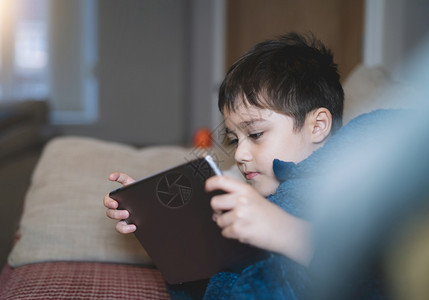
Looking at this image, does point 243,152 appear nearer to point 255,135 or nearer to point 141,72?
point 255,135

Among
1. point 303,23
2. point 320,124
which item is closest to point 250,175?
point 320,124

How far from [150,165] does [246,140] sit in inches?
16.9

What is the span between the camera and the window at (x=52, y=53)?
470cm

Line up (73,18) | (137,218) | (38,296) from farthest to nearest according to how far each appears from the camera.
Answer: (73,18), (38,296), (137,218)

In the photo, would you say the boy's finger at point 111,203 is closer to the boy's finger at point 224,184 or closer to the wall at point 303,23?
the boy's finger at point 224,184

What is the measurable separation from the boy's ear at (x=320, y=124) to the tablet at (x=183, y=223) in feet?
0.93

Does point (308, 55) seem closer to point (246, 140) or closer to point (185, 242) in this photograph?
point (246, 140)

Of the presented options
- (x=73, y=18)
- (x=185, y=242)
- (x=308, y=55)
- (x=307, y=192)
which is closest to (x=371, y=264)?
(x=307, y=192)

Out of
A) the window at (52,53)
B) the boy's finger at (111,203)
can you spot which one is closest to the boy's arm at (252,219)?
the boy's finger at (111,203)

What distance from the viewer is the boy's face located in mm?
777

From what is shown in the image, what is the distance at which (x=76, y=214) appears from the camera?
105 cm

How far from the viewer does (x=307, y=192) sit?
0.67 meters

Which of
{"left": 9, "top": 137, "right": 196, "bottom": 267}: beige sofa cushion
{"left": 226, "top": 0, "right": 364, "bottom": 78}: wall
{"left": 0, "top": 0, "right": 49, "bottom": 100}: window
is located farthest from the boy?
{"left": 0, "top": 0, "right": 49, "bottom": 100}: window

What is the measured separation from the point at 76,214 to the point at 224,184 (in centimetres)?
61
